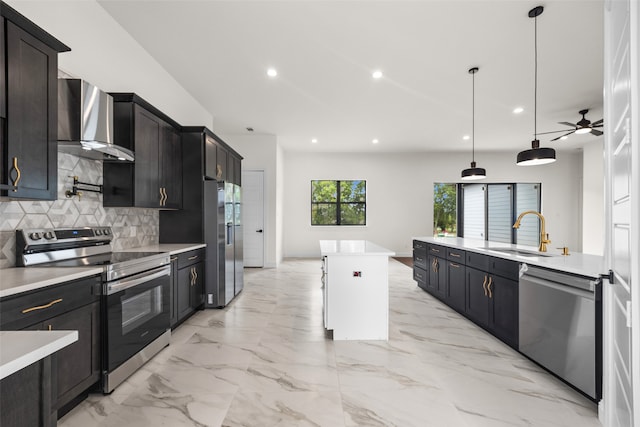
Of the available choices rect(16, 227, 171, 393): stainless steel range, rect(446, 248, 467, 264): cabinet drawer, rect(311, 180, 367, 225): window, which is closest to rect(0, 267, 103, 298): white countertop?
rect(16, 227, 171, 393): stainless steel range

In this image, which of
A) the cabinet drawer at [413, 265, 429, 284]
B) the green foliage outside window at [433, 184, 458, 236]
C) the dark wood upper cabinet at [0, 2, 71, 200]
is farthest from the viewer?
the green foliage outside window at [433, 184, 458, 236]

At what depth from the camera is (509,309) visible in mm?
2725

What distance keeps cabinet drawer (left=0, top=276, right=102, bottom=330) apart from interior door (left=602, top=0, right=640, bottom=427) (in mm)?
2585

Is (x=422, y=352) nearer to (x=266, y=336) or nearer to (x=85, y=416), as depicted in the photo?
(x=266, y=336)

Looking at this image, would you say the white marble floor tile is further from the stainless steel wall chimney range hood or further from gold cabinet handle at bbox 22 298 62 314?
the stainless steel wall chimney range hood

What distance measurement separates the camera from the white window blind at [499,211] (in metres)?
8.40

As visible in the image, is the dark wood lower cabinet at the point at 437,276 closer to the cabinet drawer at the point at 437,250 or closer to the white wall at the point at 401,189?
the cabinet drawer at the point at 437,250

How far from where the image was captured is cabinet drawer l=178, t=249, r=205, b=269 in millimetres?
3260

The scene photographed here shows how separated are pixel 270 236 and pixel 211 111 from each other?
9.40ft

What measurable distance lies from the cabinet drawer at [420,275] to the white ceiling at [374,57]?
2697 millimetres

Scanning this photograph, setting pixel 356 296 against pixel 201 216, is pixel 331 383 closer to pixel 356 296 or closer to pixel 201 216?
pixel 356 296

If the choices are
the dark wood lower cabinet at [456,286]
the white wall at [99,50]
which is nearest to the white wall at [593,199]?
the dark wood lower cabinet at [456,286]

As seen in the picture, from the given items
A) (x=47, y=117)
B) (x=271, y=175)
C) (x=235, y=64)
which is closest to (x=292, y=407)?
(x=47, y=117)

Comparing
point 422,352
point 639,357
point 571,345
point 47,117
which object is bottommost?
point 422,352
